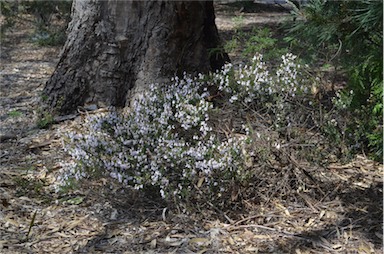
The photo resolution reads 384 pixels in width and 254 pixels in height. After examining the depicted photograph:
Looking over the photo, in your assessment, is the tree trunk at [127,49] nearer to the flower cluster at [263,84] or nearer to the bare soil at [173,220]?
the bare soil at [173,220]

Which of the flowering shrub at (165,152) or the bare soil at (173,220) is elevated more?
the flowering shrub at (165,152)

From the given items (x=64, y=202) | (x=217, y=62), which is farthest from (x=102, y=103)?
(x=64, y=202)

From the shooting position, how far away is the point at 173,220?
3416 millimetres

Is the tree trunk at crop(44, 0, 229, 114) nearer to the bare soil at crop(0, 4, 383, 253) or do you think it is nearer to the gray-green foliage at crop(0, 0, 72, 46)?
the bare soil at crop(0, 4, 383, 253)

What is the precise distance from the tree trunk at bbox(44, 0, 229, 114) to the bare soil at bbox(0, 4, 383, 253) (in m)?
0.89

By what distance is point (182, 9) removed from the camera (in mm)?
4707

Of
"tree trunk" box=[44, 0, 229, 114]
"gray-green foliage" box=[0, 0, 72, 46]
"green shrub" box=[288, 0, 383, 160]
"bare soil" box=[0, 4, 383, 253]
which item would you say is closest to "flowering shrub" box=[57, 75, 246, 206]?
"bare soil" box=[0, 4, 383, 253]

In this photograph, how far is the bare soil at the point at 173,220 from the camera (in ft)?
10.6

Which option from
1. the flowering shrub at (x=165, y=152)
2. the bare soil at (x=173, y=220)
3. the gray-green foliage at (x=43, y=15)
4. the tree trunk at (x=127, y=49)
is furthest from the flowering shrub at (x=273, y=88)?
the gray-green foliage at (x=43, y=15)

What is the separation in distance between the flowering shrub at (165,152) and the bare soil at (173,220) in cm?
18

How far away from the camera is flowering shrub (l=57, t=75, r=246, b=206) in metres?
3.31

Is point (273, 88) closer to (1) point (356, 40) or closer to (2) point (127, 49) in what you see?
(1) point (356, 40)

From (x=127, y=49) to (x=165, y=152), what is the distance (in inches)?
67.7

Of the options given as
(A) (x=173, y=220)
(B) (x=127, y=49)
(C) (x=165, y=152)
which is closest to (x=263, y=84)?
(C) (x=165, y=152)
